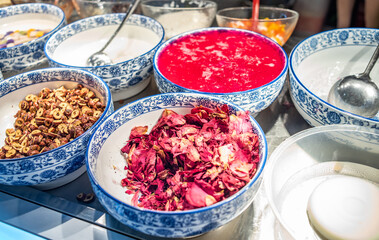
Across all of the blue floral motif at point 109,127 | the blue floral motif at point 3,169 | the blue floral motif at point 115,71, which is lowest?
the blue floral motif at point 3,169

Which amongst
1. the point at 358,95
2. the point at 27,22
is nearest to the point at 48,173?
the point at 358,95

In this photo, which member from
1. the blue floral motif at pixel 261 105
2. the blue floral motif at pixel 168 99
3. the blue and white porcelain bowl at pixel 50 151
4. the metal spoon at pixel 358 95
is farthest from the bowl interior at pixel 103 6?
the metal spoon at pixel 358 95

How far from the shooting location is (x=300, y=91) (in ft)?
3.18

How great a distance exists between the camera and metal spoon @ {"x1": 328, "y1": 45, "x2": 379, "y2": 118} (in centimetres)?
101

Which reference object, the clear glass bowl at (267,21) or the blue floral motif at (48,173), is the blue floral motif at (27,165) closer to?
the blue floral motif at (48,173)

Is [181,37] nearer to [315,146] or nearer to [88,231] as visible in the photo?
[315,146]

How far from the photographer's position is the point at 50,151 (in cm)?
84

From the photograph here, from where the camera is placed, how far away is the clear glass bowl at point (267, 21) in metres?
1.39

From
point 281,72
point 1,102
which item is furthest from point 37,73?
point 281,72

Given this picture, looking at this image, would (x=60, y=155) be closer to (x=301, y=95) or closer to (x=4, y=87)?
(x=4, y=87)

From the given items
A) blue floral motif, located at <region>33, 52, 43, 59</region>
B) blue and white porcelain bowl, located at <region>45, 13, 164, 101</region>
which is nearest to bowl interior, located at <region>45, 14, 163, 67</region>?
blue and white porcelain bowl, located at <region>45, 13, 164, 101</region>

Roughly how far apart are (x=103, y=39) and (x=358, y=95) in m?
1.15

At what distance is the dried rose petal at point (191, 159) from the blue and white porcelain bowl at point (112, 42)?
329mm

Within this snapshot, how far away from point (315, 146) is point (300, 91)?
0.17 metres
